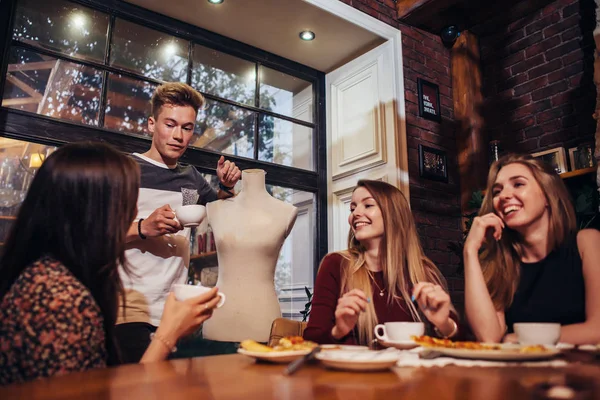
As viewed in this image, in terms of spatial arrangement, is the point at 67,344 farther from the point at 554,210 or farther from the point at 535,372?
the point at 554,210

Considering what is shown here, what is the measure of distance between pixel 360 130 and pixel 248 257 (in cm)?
188

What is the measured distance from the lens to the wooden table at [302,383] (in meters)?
0.61

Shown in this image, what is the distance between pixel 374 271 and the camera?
185 cm

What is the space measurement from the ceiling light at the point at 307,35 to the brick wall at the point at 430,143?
0.33 m

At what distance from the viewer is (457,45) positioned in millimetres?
3787

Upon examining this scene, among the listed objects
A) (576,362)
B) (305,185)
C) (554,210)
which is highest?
(305,185)

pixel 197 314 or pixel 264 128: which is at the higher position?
pixel 264 128

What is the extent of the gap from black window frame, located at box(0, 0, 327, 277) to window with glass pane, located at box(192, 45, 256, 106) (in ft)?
0.14

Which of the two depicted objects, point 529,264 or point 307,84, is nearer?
point 529,264

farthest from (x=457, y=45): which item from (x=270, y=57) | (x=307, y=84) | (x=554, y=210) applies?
(x=554, y=210)

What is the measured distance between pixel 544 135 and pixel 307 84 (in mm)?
1806

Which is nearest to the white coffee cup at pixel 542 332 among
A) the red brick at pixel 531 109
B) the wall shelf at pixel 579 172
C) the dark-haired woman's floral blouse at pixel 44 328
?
the dark-haired woman's floral blouse at pixel 44 328

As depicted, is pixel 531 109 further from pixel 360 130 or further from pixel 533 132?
pixel 360 130

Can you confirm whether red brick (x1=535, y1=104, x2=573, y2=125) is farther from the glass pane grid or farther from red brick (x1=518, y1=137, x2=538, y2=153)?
the glass pane grid
